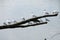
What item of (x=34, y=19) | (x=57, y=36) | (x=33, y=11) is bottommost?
(x=57, y=36)

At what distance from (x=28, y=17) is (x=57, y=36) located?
0.63m

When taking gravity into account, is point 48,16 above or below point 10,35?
above

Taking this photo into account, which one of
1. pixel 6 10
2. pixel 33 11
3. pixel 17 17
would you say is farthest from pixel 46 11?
pixel 6 10

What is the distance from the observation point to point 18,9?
7.23ft

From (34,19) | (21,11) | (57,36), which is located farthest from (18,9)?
(57,36)

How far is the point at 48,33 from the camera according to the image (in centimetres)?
218

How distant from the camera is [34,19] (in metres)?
2.12

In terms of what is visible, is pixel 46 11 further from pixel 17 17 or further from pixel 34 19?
pixel 17 17

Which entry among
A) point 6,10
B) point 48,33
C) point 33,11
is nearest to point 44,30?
point 48,33

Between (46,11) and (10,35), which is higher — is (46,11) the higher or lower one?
the higher one

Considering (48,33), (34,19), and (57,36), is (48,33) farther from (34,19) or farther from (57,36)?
(34,19)

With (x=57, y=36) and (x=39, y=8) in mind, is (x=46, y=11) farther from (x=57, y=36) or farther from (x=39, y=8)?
(x=57, y=36)

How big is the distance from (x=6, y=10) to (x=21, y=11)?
0.27 m

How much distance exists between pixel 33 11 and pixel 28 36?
0.46 metres
